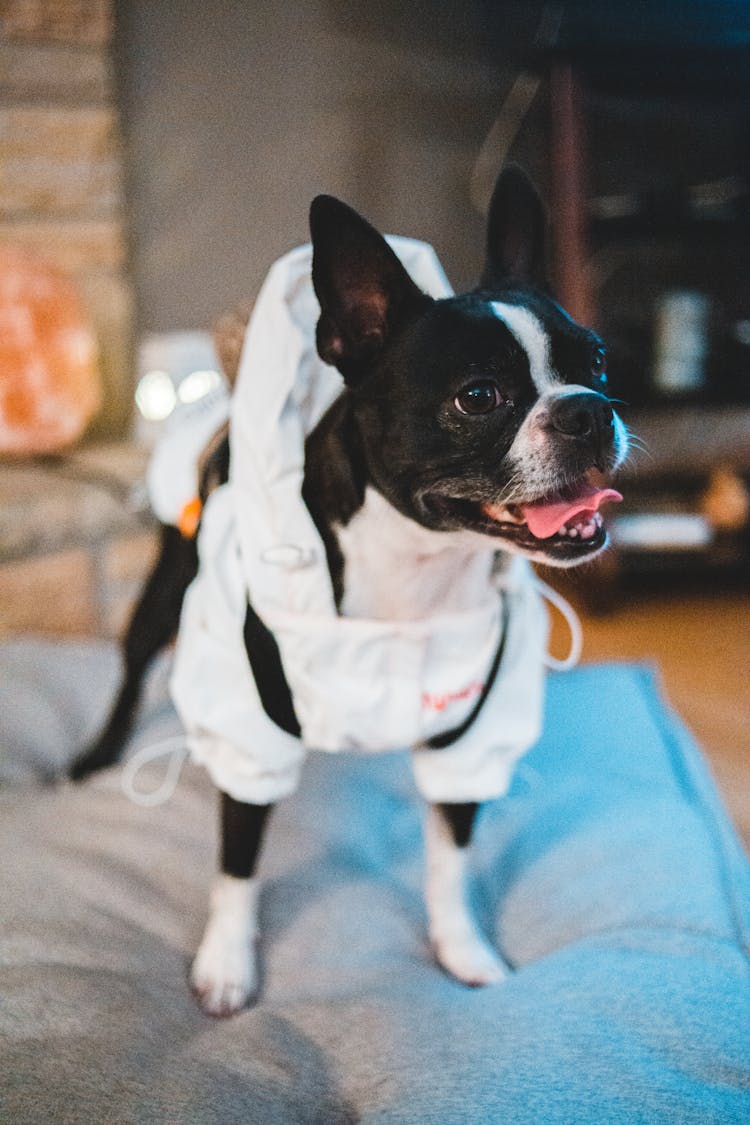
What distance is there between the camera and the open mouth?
924 mm

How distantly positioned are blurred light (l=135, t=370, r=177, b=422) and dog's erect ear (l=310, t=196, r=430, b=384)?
4.83ft

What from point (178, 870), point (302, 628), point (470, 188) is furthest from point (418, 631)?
point (470, 188)

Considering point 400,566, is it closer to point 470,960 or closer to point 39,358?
point 470,960

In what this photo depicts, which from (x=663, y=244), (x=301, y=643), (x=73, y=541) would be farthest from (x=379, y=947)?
(x=663, y=244)

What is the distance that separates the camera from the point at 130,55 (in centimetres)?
246

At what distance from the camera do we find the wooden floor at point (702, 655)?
6.03ft

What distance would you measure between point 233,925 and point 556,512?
0.60 metres

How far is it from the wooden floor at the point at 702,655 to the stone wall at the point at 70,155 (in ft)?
4.80

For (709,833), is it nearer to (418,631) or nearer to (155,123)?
(418,631)

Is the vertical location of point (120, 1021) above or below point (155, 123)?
below

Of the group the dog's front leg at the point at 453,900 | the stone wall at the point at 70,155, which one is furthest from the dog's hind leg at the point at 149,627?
the stone wall at the point at 70,155

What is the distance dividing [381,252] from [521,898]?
0.82m

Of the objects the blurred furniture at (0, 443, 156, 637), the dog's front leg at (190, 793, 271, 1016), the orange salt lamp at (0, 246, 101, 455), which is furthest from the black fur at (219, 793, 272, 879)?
the orange salt lamp at (0, 246, 101, 455)

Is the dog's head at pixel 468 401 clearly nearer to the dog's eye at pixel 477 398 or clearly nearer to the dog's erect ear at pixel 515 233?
the dog's eye at pixel 477 398
